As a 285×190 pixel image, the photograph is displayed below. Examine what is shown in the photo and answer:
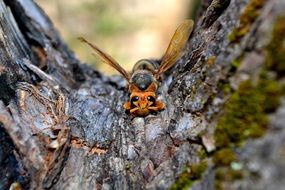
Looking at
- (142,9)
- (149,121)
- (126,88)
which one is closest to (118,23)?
(142,9)

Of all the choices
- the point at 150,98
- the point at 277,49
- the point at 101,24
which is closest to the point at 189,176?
the point at 277,49

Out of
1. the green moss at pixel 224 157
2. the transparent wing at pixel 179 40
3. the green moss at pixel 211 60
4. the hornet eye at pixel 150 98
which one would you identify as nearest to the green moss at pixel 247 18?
the green moss at pixel 211 60

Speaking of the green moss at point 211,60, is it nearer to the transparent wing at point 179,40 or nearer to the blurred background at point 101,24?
the transparent wing at point 179,40

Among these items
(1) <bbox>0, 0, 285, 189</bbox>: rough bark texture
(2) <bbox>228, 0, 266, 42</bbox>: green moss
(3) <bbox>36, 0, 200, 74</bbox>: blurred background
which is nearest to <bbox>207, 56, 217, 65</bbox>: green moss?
(1) <bbox>0, 0, 285, 189</bbox>: rough bark texture

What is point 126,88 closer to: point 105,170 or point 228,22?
point 105,170

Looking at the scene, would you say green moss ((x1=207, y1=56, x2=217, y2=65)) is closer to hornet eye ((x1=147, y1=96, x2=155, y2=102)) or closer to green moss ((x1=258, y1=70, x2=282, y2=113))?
green moss ((x1=258, y1=70, x2=282, y2=113))
